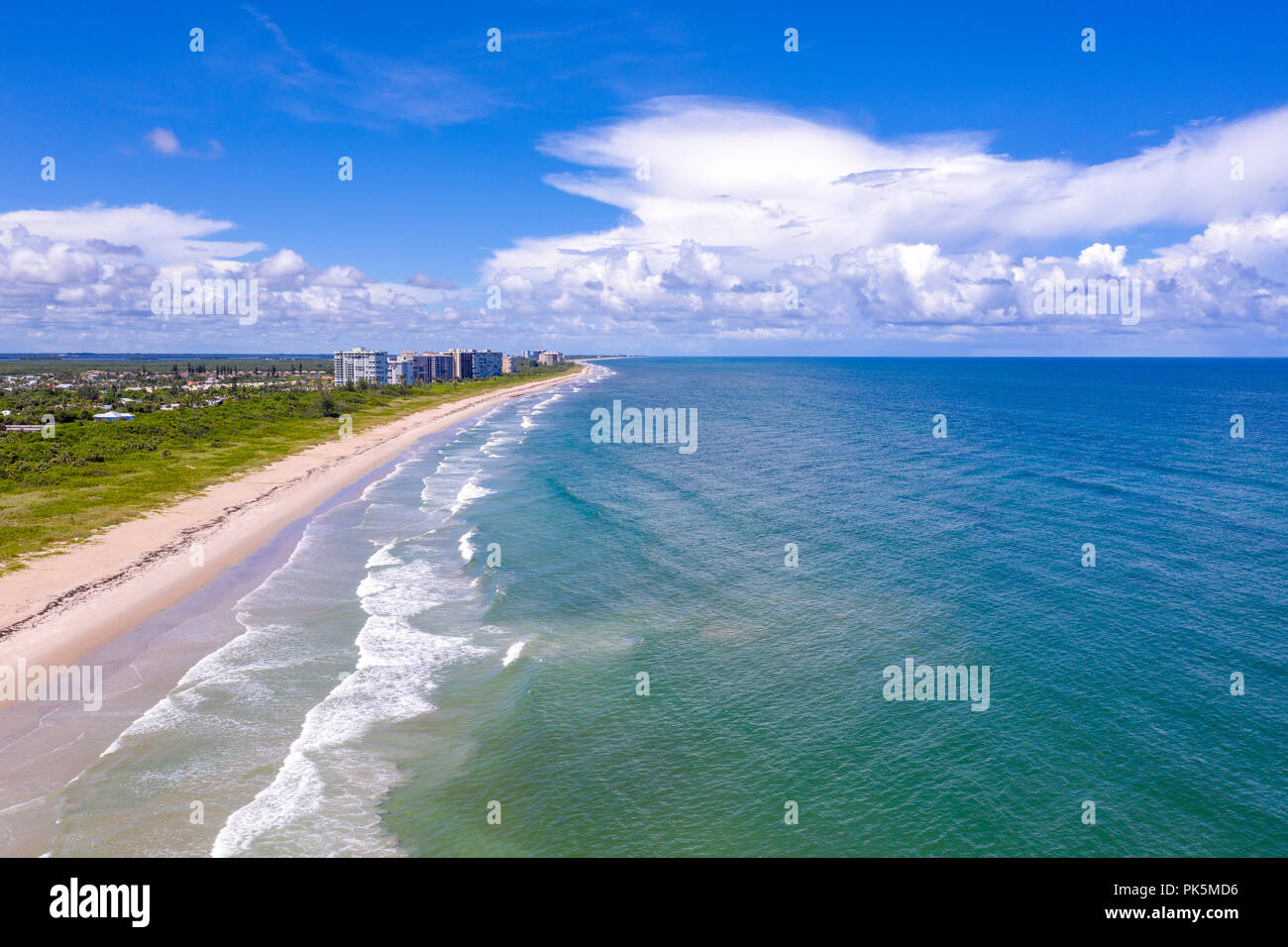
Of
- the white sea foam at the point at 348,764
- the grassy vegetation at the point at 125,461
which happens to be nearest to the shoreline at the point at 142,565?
the grassy vegetation at the point at 125,461

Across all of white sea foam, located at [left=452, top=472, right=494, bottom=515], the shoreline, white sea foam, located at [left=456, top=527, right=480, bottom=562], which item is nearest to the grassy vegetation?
the shoreline

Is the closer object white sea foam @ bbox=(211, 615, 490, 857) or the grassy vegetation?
white sea foam @ bbox=(211, 615, 490, 857)

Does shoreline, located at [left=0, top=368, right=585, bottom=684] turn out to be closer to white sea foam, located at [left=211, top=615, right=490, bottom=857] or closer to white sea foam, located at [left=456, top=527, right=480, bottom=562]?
white sea foam, located at [left=211, top=615, right=490, bottom=857]

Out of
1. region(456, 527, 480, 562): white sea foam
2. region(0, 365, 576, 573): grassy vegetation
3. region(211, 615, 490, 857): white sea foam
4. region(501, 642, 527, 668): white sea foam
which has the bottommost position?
region(211, 615, 490, 857): white sea foam

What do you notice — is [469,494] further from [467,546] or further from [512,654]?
[512,654]

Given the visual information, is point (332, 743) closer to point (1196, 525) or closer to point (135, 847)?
point (135, 847)
